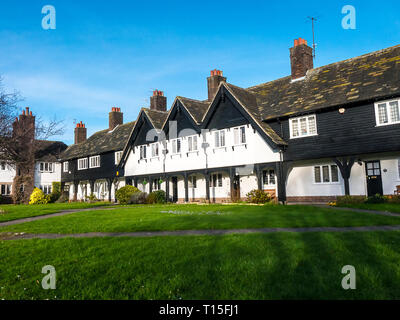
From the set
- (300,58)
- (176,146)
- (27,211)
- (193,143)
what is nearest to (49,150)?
(176,146)

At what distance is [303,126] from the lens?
22453mm

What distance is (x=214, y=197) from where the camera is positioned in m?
28.7

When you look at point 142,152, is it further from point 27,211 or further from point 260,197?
point 260,197

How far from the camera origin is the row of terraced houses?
1991 cm

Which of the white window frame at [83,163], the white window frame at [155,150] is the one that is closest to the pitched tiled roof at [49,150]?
the white window frame at [83,163]

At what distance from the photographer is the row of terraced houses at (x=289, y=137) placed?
784 inches

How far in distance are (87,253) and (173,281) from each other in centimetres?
300

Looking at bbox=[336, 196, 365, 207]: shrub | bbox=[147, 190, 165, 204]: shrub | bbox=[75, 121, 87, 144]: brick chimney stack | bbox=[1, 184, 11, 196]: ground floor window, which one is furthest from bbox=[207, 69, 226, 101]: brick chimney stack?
bbox=[1, 184, 11, 196]: ground floor window

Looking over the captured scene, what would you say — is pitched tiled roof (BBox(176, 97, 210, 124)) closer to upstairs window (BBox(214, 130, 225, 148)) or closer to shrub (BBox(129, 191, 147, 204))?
upstairs window (BBox(214, 130, 225, 148))

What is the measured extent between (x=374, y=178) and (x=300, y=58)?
11011 mm

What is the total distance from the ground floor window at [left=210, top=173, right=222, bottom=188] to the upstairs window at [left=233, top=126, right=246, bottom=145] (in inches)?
176
